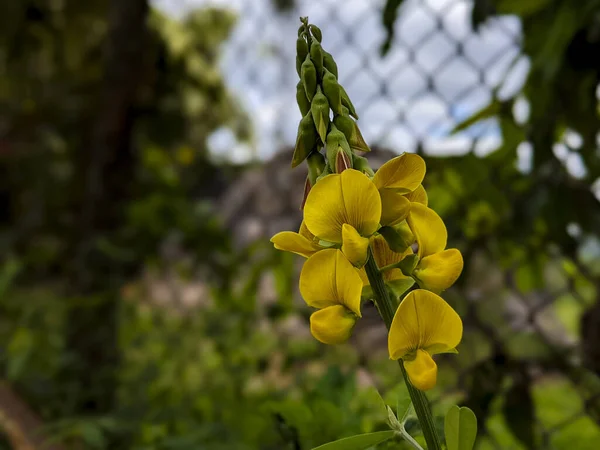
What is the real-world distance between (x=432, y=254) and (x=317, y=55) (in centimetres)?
9

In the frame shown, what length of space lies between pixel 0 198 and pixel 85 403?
192 cm

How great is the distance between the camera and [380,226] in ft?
0.63

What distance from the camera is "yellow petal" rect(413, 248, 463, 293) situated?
190 millimetres

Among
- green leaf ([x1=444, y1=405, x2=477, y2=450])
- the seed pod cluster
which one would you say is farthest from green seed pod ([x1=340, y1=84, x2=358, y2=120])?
green leaf ([x1=444, y1=405, x2=477, y2=450])

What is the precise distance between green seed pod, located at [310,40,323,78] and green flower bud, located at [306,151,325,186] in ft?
0.11

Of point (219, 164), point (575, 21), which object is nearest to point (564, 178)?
point (575, 21)

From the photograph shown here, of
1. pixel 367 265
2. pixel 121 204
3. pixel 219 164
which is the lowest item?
pixel 367 265

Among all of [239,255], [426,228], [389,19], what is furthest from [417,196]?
[239,255]

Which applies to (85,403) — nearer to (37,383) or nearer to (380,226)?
(37,383)

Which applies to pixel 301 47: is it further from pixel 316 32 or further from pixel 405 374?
pixel 405 374

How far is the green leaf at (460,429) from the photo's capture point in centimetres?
18

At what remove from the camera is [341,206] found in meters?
0.19

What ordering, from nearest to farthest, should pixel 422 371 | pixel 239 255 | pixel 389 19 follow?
pixel 422 371 → pixel 389 19 → pixel 239 255

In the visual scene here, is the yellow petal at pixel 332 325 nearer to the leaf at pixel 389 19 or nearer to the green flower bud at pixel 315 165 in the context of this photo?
the green flower bud at pixel 315 165
